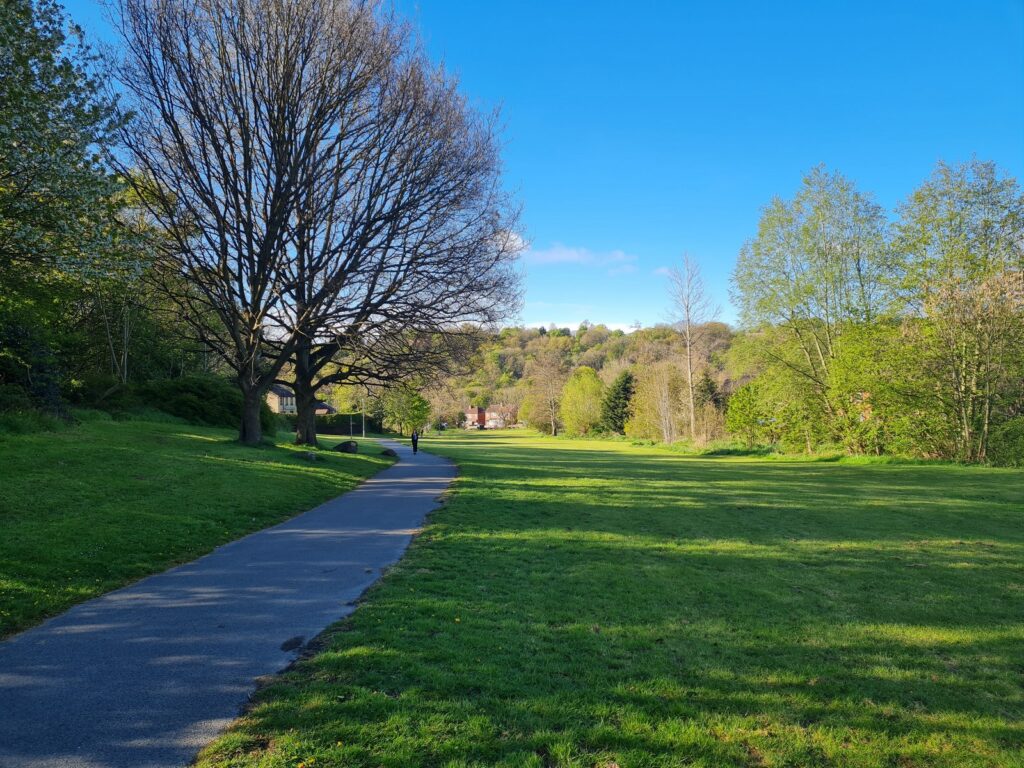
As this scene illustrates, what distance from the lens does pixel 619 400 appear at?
2420 inches

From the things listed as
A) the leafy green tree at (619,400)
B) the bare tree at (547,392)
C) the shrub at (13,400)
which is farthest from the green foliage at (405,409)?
the bare tree at (547,392)

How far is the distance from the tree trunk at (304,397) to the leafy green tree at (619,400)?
42.6m

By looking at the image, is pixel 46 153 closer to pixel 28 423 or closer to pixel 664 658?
pixel 28 423

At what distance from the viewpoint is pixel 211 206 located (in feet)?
54.0

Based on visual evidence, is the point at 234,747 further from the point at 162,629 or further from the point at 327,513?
the point at 327,513

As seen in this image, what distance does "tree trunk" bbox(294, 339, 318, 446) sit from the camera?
2206cm

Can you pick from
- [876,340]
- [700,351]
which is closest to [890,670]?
[876,340]

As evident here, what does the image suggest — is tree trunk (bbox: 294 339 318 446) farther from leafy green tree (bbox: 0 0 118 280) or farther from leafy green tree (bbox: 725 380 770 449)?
leafy green tree (bbox: 725 380 770 449)

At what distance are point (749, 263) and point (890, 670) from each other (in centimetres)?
2759

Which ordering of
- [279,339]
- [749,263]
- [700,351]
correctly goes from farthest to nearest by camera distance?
[700,351]
[749,263]
[279,339]

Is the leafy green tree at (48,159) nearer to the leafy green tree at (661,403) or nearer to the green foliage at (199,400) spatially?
the green foliage at (199,400)

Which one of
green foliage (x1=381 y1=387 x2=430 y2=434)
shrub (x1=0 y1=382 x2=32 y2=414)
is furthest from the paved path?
green foliage (x1=381 y1=387 x2=430 y2=434)

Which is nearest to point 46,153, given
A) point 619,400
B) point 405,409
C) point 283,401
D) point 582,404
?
point 405,409

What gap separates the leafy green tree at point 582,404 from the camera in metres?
66.4
